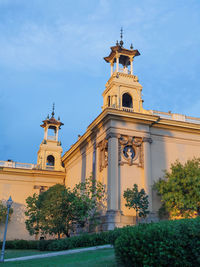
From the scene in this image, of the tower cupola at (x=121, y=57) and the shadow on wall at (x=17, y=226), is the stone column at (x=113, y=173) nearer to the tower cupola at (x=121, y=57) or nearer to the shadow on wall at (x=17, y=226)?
the tower cupola at (x=121, y=57)

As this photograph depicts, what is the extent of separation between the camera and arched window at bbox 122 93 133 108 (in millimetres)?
33844

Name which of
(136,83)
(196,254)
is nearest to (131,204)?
(136,83)

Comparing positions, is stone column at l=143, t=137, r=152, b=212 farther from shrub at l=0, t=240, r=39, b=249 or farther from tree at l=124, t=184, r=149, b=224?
shrub at l=0, t=240, r=39, b=249

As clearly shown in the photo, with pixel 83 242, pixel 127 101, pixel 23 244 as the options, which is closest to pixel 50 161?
pixel 23 244

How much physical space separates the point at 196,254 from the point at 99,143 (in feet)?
74.3

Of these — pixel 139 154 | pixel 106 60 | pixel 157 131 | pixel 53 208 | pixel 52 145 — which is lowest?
pixel 53 208

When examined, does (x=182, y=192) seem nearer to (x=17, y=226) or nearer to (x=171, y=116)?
(x=171, y=116)

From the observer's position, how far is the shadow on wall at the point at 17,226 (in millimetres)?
41406

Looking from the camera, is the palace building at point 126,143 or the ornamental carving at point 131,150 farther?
the ornamental carving at point 131,150

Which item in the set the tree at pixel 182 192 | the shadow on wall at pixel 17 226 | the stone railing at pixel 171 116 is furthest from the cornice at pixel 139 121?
the shadow on wall at pixel 17 226

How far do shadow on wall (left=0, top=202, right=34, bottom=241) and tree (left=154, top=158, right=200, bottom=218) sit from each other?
22247 millimetres

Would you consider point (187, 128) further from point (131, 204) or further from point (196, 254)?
point (196, 254)

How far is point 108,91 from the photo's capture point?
34281 mm

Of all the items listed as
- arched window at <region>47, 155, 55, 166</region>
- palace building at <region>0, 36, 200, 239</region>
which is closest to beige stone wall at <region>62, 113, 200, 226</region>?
palace building at <region>0, 36, 200, 239</region>
